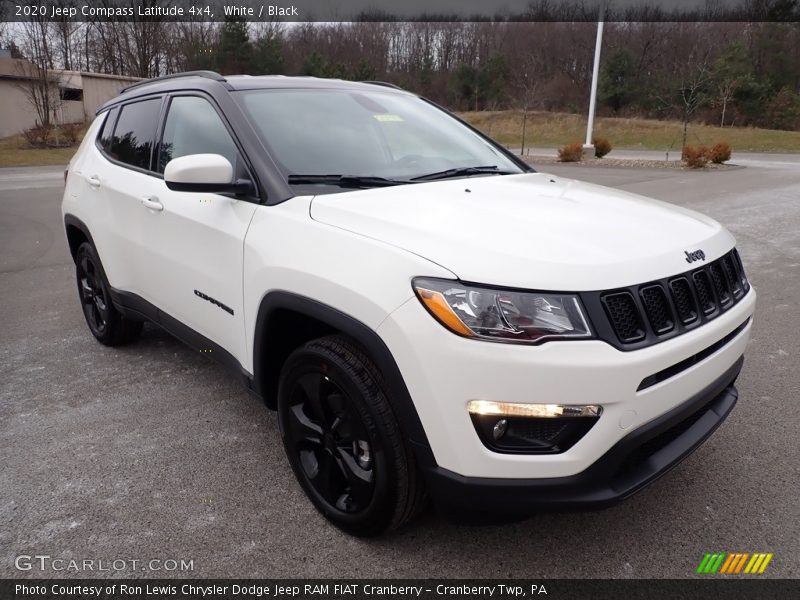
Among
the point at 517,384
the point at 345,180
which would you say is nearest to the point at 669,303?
the point at 517,384

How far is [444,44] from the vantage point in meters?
77.1

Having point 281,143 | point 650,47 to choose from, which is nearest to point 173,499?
point 281,143

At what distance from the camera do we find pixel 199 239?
2.82 meters

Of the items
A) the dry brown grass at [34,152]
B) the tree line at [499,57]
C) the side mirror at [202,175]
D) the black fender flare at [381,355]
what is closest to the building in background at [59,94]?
the tree line at [499,57]

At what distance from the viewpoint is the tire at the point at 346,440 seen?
201 cm

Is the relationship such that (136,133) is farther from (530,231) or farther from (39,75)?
(39,75)

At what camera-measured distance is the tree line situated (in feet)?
151

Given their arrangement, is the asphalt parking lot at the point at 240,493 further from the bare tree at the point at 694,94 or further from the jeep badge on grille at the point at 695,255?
the bare tree at the point at 694,94

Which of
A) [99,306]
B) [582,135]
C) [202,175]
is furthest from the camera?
[582,135]

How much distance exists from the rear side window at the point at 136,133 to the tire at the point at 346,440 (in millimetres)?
1891

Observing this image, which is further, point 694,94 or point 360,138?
point 694,94

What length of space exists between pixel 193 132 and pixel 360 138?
2.92 feet

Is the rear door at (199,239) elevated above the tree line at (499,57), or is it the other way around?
the tree line at (499,57)

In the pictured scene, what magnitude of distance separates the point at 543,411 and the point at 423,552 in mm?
860
